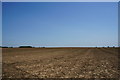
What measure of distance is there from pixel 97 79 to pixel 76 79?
126 centimetres

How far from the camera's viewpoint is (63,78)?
366 inches

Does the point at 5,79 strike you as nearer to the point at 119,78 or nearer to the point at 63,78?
the point at 63,78

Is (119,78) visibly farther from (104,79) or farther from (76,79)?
(76,79)

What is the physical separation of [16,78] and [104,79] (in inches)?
210

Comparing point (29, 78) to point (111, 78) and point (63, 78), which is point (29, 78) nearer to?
point (63, 78)

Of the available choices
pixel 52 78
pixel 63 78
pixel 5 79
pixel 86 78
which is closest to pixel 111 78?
pixel 86 78

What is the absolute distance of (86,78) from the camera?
926 cm

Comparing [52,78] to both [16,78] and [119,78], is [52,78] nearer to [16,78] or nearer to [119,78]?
[16,78]

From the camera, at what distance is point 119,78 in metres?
9.37

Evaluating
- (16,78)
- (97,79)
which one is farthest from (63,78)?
(16,78)

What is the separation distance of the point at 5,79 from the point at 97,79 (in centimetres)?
550

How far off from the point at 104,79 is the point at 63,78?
2.48 m

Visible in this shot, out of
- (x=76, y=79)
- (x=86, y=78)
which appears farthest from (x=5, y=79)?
(x=86, y=78)

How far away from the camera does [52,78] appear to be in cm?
933
